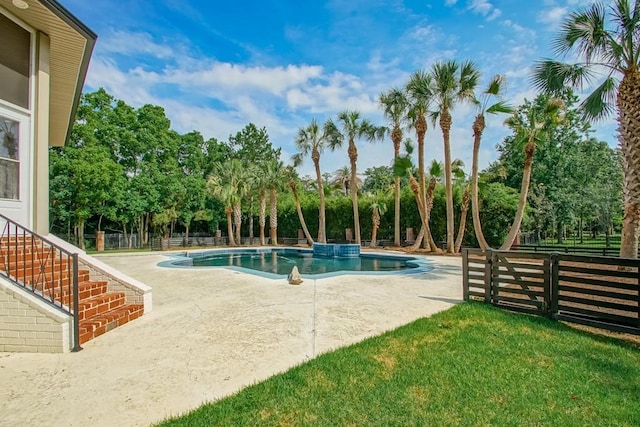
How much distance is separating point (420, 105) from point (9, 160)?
14431mm

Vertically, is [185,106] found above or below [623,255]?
above

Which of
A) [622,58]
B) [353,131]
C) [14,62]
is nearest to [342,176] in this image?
[353,131]

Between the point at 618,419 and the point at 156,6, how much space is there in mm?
12220

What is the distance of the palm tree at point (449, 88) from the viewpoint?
13.1 m

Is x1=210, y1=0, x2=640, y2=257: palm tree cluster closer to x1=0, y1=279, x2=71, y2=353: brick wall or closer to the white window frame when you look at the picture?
x1=0, y1=279, x2=71, y2=353: brick wall

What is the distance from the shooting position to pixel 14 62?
4.93m

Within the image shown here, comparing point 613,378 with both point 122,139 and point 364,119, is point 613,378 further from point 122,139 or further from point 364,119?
point 122,139

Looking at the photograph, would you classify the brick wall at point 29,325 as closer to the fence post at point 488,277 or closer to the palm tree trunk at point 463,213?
the fence post at point 488,277

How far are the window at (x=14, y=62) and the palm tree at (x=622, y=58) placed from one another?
401 inches

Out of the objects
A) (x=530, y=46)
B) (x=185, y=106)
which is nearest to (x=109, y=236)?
(x=185, y=106)

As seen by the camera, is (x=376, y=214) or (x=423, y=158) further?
(x=376, y=214)

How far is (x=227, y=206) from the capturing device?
22062 millimetres

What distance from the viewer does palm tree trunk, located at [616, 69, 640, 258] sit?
6.37 metres

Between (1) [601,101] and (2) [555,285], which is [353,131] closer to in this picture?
(1) [601,101]
